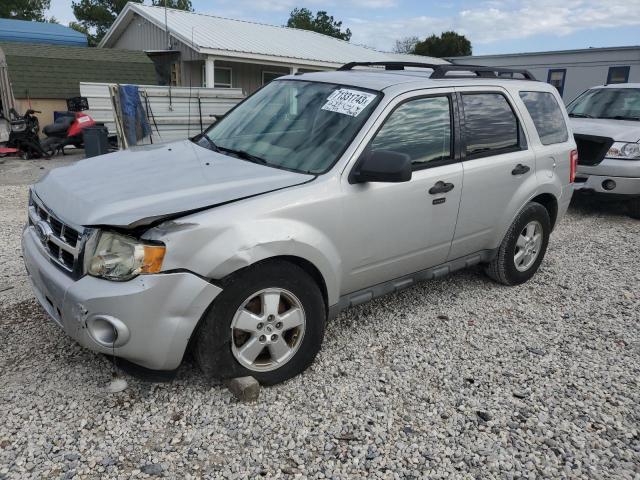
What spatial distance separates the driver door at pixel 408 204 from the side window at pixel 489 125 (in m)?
0.20

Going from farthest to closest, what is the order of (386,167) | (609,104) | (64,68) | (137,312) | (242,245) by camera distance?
(64,68), (609,104), (386,167), (242,245), (137,312)

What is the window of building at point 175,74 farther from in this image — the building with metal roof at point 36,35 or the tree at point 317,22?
the tree at point 317,22

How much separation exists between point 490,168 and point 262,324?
223 centimetres

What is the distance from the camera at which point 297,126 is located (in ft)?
11.5

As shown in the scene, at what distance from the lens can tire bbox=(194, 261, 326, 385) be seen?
2711 millimetres

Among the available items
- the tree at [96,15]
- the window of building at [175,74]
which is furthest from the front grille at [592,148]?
the tree at [96,15]

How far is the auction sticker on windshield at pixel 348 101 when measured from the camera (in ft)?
11.1

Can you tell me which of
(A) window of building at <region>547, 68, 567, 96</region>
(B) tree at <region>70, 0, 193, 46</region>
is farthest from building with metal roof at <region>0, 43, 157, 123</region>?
(B) tree at <region>70, 0, 193, 46</region>

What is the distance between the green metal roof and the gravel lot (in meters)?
12.8

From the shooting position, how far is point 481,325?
402cm

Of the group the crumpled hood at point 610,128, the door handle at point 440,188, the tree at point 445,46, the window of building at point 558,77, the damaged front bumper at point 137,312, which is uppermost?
the tree at point 445,46

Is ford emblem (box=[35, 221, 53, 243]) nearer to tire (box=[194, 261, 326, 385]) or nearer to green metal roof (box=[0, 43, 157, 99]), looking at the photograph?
tire (box=[194, 261, 326, 385])

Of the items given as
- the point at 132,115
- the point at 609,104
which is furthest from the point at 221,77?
the point at 609,104

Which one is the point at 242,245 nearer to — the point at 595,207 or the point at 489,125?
the point at 489,125
